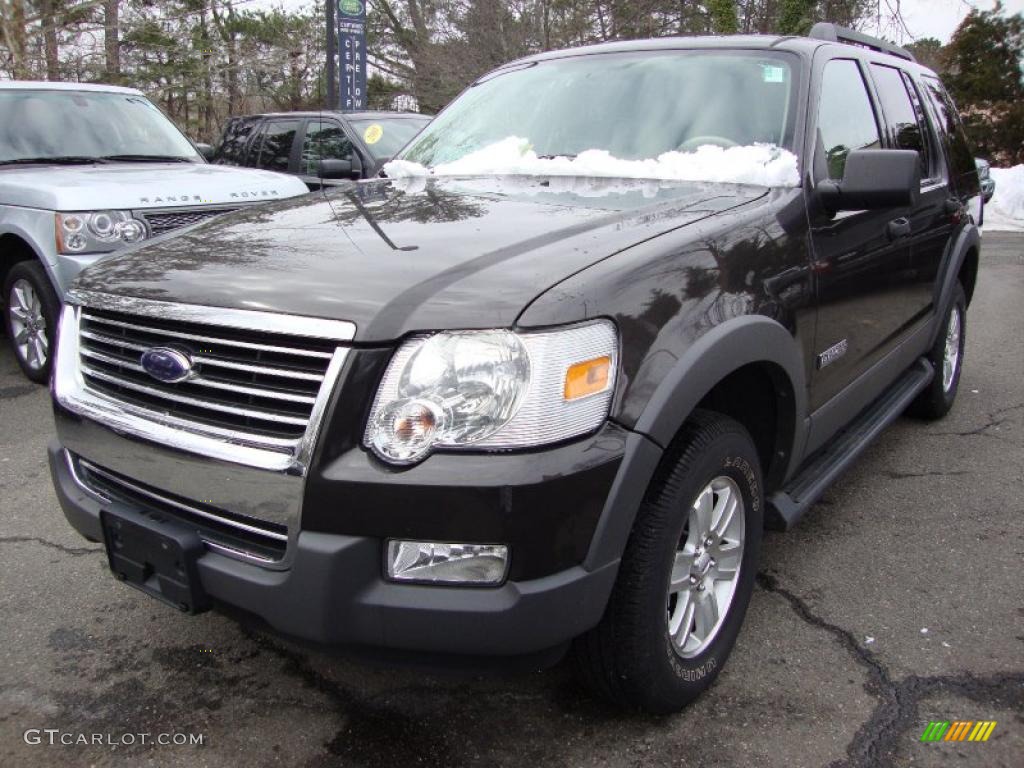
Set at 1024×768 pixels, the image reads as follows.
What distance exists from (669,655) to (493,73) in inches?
109

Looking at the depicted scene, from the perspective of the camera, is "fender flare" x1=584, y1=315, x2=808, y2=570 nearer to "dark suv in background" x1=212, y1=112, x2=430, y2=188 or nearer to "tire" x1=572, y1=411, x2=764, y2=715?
"tire" x1=572, y1=411, x2=764, y2=715

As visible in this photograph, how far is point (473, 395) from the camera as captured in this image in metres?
1.86

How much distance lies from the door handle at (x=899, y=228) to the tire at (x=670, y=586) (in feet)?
4.55

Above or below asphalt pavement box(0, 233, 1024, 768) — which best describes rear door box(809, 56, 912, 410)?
above

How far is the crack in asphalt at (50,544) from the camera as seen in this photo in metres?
3.38

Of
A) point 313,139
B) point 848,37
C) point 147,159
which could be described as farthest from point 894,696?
point 313,139

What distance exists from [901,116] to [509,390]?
9.82 ft

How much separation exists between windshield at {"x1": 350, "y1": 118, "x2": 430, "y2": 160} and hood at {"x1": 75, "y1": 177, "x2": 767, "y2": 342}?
18.3 feet

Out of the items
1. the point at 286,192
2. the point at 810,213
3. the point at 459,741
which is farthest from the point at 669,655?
the point at 286,192

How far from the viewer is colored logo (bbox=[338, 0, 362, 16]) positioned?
38.2 feet

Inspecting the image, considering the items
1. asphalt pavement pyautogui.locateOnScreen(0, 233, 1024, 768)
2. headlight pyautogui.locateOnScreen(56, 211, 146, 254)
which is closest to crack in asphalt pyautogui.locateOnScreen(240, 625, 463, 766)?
asphalt pavement pyautogui.locateOnScreen(0, 233, 1024, 768)

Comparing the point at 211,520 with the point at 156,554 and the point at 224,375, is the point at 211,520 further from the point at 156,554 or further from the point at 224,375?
the point at 224,375

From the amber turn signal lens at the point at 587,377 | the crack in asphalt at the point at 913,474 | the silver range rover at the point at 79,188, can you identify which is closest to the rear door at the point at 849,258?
the crack in asphalt at the point at 913,474

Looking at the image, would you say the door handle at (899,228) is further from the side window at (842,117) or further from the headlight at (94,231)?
the headlight at (94,231)
